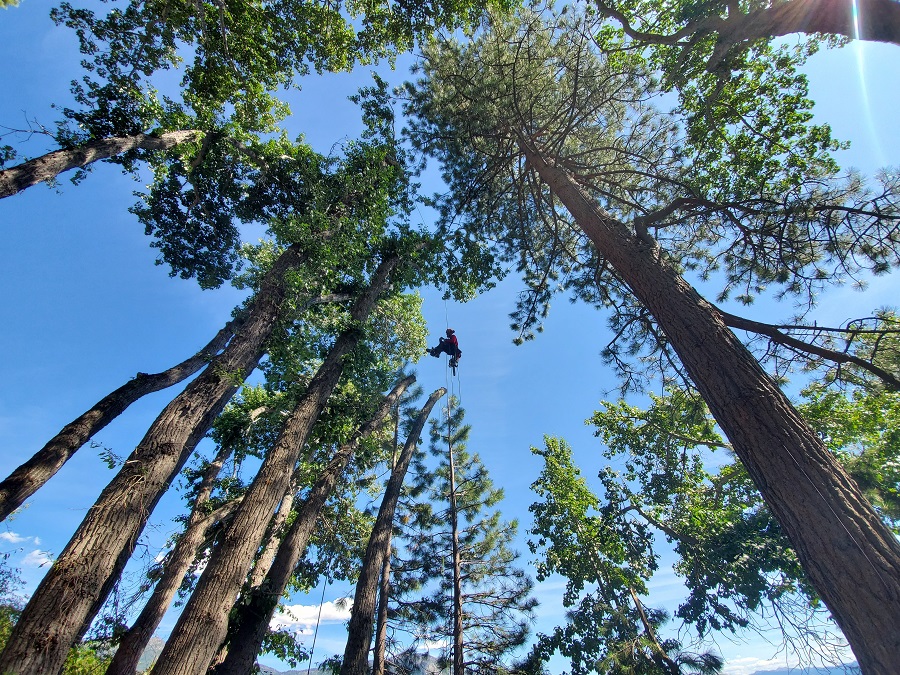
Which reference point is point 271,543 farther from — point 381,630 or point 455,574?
point 455,574

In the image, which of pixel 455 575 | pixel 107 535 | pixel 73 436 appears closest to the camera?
pixel 107 535

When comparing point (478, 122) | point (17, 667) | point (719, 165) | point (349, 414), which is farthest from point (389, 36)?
point (17, 667)

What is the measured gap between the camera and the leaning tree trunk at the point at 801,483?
178 cm

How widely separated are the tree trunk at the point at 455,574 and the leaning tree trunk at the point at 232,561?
7047 mm

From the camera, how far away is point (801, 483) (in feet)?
7.31

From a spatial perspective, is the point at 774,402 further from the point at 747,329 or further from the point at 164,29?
the point at 164,29

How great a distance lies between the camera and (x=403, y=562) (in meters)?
10.4

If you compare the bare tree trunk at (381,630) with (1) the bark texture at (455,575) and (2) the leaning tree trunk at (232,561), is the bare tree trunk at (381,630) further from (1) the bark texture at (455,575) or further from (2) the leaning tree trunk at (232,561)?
(2) the leaning tree trunk at (232,561)

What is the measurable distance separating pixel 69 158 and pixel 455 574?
12.2 meters

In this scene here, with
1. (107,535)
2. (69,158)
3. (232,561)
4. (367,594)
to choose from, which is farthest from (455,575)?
(69,158)

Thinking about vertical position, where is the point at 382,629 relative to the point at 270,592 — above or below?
above

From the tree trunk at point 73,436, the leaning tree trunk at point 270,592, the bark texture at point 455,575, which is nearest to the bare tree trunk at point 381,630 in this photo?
the bark texture at point 455,575

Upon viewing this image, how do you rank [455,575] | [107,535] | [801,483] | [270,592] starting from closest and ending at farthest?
[801,483] → [107,535] → [270,592] → [455,575]

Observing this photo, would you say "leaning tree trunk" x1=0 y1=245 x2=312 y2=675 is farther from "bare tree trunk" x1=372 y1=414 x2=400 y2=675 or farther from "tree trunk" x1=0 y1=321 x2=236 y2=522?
"bare tree trunk" x1=372 y1=414 x2=400 y2=675
